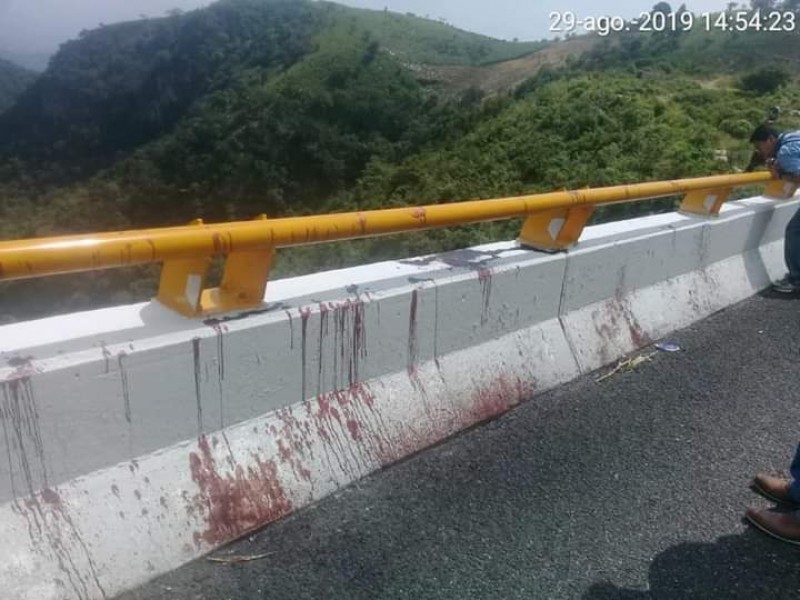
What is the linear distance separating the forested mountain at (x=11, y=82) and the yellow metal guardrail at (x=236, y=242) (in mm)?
138050

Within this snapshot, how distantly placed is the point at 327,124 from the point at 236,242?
281 feet

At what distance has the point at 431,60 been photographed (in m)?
121

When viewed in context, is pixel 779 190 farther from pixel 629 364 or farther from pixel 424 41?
pixel 424 41

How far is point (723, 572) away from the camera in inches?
107

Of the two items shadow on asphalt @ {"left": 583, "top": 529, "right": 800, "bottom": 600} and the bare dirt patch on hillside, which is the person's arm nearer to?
shadow on asphalt @ {"left": 583, "top": 529, "right": 800, "bottom": 600}

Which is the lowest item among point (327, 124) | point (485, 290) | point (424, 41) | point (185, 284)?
point (327, 124)

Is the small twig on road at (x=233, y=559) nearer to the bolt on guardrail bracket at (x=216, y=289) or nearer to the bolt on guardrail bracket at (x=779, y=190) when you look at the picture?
the bolt on guardrail bracket at (x=216, y=289)

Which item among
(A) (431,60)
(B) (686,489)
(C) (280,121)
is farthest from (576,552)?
(A) (431,60)

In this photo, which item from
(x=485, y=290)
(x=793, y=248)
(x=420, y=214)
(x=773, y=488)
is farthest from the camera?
(x=793, y=248)

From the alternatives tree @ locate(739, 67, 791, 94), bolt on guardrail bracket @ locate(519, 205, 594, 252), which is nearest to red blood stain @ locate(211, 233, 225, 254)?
bolt on guardrail bracket @ locate(519, 205, 594, 252)

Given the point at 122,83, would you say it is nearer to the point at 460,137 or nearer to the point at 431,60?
the point at 431,60

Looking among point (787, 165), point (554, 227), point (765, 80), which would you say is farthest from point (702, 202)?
point (765, 80)

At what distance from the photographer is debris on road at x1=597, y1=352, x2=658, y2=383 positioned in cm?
440

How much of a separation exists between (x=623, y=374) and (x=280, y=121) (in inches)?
3390
